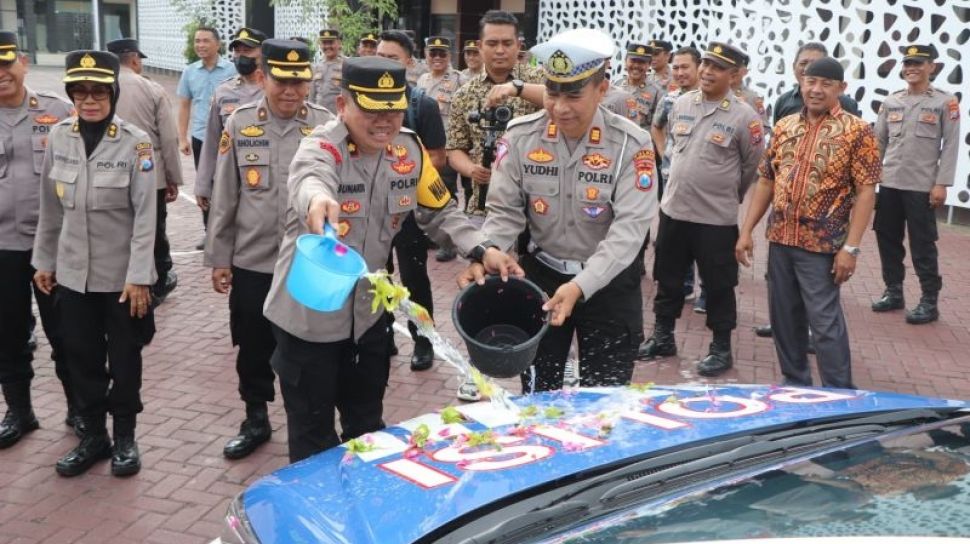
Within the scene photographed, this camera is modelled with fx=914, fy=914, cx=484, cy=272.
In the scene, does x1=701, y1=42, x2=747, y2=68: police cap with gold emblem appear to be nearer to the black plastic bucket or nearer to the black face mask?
the black plastic bucket

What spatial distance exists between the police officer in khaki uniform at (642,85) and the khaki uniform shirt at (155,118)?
4.58 metres

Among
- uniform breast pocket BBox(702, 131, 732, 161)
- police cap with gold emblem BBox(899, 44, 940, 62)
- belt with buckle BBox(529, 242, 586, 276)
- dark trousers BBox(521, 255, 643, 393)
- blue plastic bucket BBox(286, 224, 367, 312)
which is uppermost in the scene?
police cap with gold emblem BBox(899, 44, 940, 62)

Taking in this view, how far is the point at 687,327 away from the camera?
23.4ft

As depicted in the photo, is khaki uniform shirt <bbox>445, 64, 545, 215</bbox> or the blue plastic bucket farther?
khaki uniform shirt <bbox>445, 64, 545, 215</bbox>

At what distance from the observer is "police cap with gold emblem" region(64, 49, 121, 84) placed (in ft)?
13.5

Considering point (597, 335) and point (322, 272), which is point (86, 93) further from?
point (597, 335)

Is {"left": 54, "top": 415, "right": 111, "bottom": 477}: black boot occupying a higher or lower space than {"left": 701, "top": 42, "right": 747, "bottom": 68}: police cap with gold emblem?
lower

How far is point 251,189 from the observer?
436 centimetres

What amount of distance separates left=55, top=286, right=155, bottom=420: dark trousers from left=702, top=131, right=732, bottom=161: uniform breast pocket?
3649 millimetres

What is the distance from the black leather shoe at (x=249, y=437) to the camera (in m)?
4.51

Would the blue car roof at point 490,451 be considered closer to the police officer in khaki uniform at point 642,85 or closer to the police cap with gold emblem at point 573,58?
the police cap with gold emblem at point 573,58

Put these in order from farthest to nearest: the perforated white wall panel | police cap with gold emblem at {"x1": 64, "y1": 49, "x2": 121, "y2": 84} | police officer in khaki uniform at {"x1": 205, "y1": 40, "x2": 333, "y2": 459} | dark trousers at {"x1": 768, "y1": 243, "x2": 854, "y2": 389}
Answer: the perforated white wall panel → dark trousers at {"x1": 768, "y1": 243, "x2": 854, "y2": 389} → police officer in khaki uniform at {"x1": 205, "y1": 40, "x2": 333, "y2": 459} → police cap with gold emblem at {"x1": 64, "y1": 49, "x2": 121, "y2": 84}

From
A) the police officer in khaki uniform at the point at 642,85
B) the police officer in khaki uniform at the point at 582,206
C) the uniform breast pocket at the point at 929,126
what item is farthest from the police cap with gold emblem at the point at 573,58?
the police officer in khaki uniform at the point at 642,85

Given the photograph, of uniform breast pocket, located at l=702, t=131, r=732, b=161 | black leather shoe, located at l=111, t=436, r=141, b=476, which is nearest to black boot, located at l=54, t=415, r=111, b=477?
black leather shoe, located at l=111, t=436, r=141, b=476
